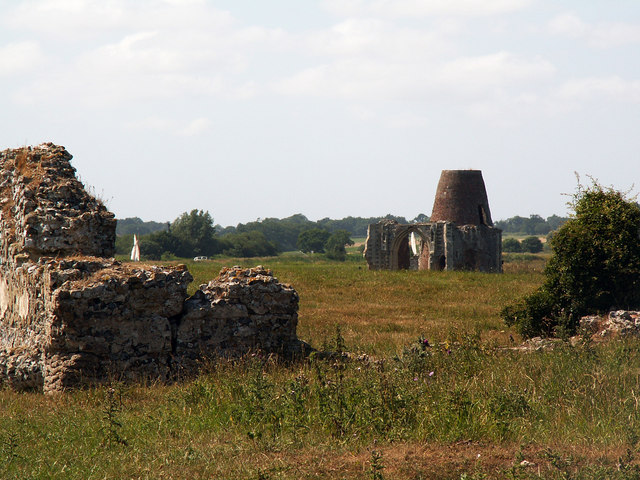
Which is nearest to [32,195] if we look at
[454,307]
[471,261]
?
[454,307]

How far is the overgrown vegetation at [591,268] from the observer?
40.8 feet

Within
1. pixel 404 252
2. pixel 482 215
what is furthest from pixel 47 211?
pixel 404 252

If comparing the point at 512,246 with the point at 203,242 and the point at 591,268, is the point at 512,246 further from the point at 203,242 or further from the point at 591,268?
the point at 591,268

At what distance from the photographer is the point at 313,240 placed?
106062mm

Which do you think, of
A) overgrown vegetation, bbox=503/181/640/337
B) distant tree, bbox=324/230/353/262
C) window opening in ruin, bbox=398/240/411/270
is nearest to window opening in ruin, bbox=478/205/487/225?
window opening in ruin, bbox=398/240/411/270

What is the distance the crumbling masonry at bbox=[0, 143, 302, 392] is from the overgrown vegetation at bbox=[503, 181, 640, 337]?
226 inches

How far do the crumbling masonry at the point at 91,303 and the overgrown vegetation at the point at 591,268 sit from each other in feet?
18.9

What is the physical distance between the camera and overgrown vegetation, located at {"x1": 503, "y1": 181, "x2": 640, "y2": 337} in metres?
12.4

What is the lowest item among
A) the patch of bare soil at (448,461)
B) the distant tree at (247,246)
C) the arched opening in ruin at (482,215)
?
the patch of bare soil at (448,461)

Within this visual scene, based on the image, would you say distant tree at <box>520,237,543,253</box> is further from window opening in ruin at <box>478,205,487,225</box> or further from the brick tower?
the brick tower

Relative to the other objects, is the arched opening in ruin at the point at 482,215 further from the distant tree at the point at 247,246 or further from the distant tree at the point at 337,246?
the distant tree at the point at 247,246

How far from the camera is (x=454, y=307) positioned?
688 inches

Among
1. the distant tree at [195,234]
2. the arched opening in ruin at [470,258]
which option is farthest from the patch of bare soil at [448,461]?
the distant tree at [195,234]

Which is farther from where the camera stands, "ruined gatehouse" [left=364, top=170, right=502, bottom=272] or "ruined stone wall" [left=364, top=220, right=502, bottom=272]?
"ruined gatehouse" [left=364, top=170, right=502, bottom=272]
